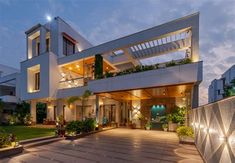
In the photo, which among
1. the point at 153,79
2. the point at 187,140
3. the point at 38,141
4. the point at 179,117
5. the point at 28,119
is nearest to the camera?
the point at 187,140

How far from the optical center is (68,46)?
20547 mm

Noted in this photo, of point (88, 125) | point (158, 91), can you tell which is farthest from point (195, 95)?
point (88, 125)

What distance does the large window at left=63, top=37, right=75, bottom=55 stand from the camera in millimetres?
19909

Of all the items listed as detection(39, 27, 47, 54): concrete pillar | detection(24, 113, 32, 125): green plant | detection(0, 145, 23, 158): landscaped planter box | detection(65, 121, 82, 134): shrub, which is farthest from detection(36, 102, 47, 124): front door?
detection(0, 145, 23, 158): landscaped planter box

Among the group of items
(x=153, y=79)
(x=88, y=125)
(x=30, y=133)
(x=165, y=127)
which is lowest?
(x=165, y=127)

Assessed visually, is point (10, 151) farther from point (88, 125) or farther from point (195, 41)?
point (195, 41)

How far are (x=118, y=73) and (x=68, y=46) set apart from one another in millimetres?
9894

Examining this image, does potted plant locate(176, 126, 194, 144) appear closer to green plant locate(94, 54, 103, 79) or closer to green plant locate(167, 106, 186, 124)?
green plant locate(167, 106, 186, 124)

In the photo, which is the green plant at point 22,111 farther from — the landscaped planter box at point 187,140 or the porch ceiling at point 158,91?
the landscaped planter box at point 187,140

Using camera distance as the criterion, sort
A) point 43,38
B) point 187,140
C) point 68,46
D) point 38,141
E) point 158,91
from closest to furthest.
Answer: point 187,140
point 38,141
point 158,91
point 43,38
point 68,46

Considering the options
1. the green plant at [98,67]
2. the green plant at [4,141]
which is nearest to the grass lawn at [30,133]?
the green plant at [4,141]

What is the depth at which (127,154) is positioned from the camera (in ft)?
24.0

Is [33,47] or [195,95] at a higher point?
[33,47]

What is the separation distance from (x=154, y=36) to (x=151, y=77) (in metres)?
2.89
